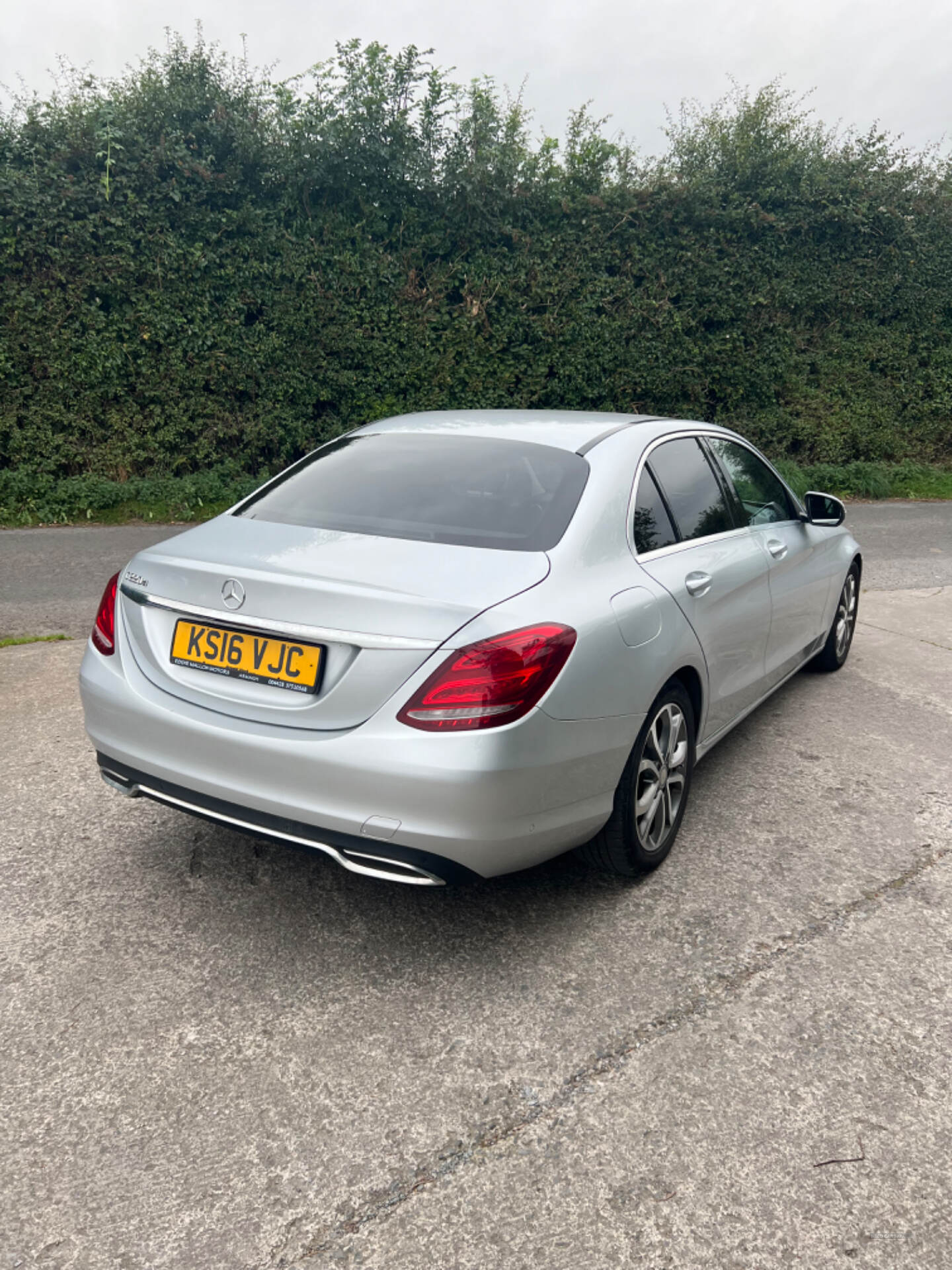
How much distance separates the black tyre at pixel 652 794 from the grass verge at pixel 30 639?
4.14 metres

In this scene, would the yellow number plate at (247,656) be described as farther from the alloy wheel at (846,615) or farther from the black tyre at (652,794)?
the alloy wheel at (846,615)

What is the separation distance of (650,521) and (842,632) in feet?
9.06

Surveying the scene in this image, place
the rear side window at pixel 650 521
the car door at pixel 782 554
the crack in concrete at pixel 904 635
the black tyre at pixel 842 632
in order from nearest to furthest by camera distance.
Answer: the rear side window at pixel 650 521 → the car door at pixel 782 554 → the black tyre at pixel 842 632 → the crack in concrete at pixel 904 635

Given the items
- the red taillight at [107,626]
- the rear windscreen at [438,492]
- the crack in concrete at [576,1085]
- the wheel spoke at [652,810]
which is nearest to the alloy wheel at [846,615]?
the crack in concrete at [576,1085]

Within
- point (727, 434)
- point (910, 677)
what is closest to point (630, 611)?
point (727, 434)

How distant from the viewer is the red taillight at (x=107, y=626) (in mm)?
2893

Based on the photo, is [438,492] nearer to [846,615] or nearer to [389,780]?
[389,780]

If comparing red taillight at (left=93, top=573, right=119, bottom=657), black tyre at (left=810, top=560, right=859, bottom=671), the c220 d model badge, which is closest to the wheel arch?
the c220 d model badge

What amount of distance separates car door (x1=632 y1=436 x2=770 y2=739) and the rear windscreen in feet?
1.16

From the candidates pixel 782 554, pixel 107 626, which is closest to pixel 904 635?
pixel 782 554

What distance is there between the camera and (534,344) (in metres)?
11.5

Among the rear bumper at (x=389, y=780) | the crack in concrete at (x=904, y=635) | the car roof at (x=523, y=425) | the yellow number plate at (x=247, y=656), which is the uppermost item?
the car roof at (x=523, y=425)

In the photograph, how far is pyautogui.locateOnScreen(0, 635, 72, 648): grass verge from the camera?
5730mm

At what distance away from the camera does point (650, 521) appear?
3.27 meters
